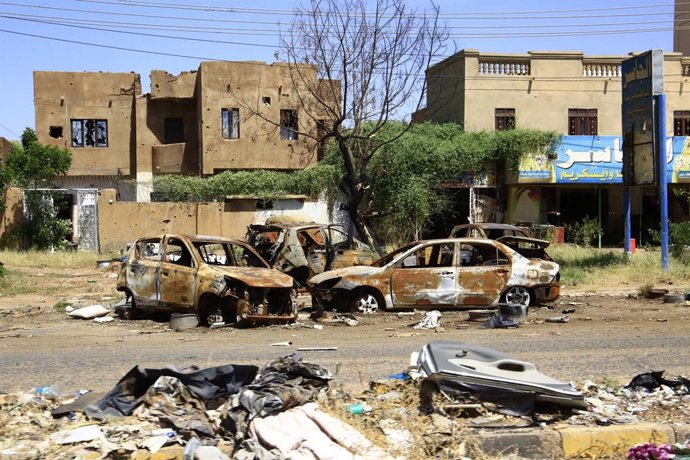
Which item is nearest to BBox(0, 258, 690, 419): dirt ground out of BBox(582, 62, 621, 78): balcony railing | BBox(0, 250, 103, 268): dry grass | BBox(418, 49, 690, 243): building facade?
BBox(0, 250, 103, 268): dry grass

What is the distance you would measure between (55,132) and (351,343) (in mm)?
29605

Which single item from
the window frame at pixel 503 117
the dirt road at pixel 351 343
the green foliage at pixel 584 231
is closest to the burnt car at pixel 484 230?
the dirt road at pixel 351 343

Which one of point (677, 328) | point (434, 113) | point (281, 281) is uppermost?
point (434, 113)

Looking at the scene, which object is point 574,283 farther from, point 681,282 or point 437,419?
point 437,419

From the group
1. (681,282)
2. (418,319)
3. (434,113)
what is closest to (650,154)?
(681,282)

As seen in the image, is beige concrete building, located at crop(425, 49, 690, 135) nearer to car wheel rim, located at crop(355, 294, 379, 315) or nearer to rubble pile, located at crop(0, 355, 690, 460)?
car wheel rim, located at crop(355, 294, 379, 315)

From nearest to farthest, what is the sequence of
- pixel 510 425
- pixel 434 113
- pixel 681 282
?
pixel 510 425
pixel 681 282
pixel 434 113

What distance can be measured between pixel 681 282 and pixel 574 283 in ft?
8.84

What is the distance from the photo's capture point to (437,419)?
596cm

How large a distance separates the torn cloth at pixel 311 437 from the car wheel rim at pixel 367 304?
7914mm

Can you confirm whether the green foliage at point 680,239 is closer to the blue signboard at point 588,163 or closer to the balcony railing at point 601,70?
the blue signboard at point 588,163

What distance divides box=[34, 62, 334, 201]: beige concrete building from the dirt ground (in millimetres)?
19855

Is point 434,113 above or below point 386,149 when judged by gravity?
above

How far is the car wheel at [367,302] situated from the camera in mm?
13797
